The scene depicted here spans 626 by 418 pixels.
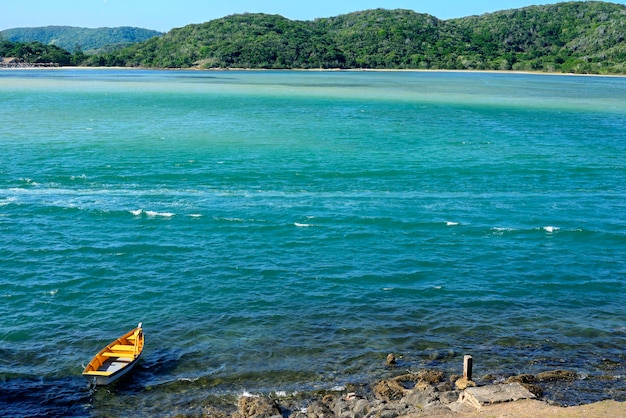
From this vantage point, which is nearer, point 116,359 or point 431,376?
point 431,376

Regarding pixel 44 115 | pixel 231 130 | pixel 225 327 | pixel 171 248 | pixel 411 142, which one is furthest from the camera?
pixel 44 115

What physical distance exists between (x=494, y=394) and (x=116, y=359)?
62.8 feet

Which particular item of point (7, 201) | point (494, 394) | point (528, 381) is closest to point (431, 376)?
point (494, 394)

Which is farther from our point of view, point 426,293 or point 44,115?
point 44,115

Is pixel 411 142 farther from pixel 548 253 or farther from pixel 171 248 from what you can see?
pixel 171 248

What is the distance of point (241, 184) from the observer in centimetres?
6962

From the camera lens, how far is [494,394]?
96.6ft

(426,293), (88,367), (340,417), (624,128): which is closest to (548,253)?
(426,293)

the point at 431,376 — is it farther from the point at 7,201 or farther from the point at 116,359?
the point at 7,201

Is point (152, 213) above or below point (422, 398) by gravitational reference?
above

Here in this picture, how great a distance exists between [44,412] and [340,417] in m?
14.0

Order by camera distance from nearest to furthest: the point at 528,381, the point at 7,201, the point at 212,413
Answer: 1. the point at 212,413
2. the point at 528,381
3. the point at 7,201

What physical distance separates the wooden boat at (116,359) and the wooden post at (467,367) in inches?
664

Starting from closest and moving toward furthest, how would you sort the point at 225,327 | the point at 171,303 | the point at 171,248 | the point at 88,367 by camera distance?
the point at 88,367 < the point at 225,327 < the point at 171,303 < the point at 171,248
